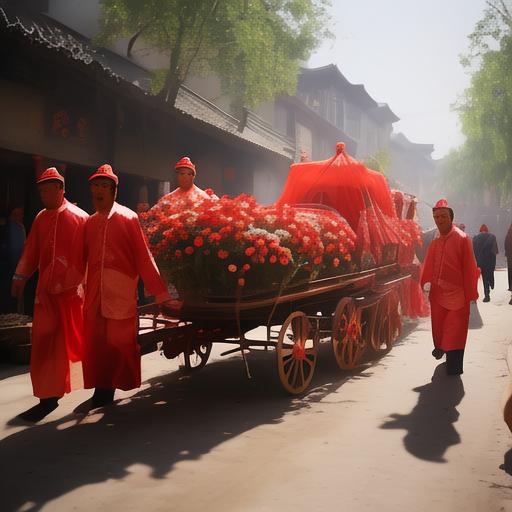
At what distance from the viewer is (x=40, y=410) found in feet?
17.7

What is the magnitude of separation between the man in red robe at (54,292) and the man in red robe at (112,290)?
0.17 metres

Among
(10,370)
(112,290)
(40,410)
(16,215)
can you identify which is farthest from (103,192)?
(16,215)

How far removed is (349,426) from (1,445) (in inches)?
101

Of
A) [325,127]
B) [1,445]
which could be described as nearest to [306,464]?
[1,445]

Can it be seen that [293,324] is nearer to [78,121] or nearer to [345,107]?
[78,121]

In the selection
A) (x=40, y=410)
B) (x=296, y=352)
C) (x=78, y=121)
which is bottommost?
(x=40, y=410)

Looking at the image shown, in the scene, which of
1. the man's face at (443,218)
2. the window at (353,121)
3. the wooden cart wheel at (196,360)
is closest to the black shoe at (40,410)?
the wooden cart wheel at (196,360)

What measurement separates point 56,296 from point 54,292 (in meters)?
0.07

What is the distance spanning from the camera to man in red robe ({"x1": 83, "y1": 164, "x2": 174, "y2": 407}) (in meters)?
5.40

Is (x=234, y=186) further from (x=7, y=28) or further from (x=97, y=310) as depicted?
(x=97, y=310)

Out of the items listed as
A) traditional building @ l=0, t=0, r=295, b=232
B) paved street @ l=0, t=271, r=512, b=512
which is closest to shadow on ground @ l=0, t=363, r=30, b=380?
paved street @ l=0, t=271, r=512, b=512

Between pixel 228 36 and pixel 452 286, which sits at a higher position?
pixel 228 36

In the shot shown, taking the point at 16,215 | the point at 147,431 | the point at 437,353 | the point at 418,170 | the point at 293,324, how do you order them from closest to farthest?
the point at 147,431, the point at 293,324, the point at 437,353, the point at 16,215, the point at 418,170

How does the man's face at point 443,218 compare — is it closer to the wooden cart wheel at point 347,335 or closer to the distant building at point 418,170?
the wooden cart wheel at point 347,335
